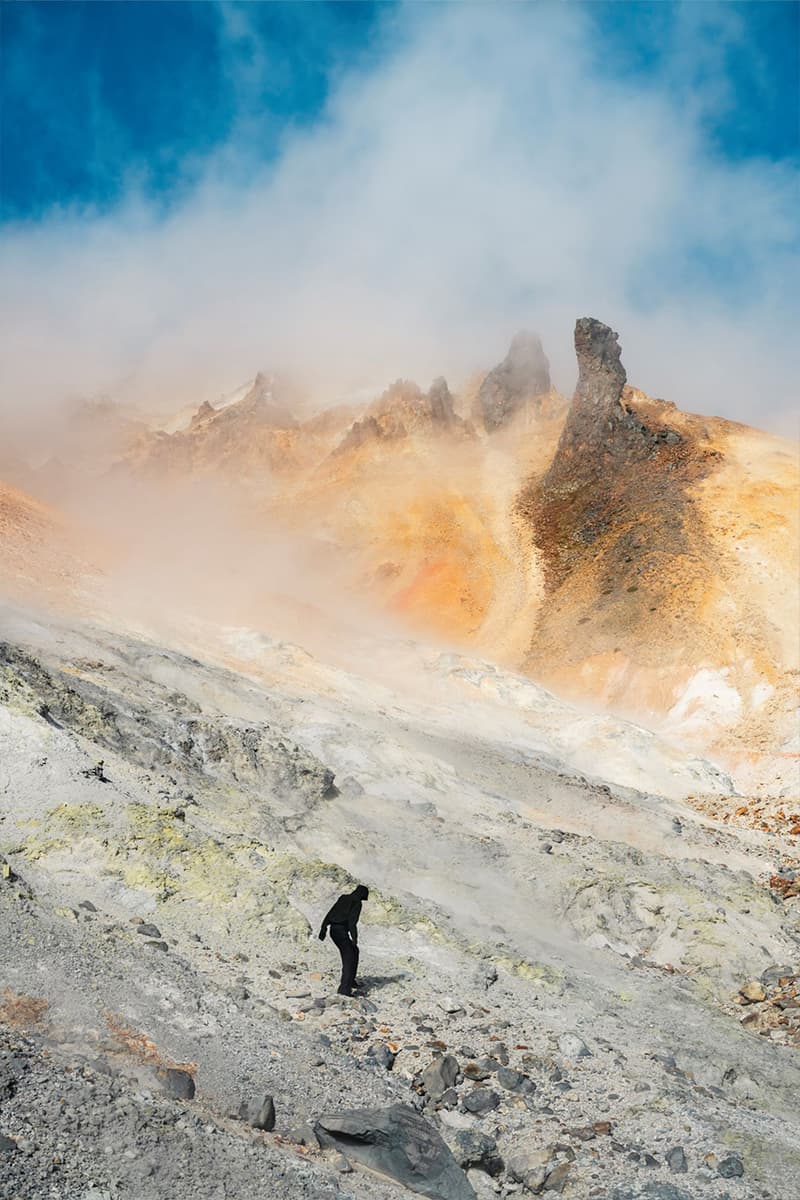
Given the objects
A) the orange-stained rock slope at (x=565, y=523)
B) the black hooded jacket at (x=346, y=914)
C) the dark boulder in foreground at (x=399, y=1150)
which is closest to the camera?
the dark boulder in foreground at (x=399, y=1150)

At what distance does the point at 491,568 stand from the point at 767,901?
4941cm

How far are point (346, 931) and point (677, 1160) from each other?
15.6 feet

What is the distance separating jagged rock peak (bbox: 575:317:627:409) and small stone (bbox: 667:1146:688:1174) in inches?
2768

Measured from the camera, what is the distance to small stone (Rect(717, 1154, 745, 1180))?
826cm

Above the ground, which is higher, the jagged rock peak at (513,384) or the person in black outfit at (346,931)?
the jagged rock peak at (513,384)

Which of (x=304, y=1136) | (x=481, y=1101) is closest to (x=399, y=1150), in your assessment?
(x=304, y=1136)

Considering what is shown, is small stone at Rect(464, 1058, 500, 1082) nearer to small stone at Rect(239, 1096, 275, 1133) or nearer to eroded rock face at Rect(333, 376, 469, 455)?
small stone at Rect(239, 1096, 275, 1133)

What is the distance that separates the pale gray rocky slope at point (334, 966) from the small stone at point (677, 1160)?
3 cm

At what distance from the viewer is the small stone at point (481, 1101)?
9.23 metres

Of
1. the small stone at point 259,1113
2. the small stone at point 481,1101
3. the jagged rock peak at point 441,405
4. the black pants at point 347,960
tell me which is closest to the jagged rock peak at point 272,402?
the jagged rock peak at point 441,405

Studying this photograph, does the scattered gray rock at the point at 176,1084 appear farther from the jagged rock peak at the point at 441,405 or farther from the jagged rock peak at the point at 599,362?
the jagged rock peak at the point at 441,405

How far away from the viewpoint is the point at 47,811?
13.9 m

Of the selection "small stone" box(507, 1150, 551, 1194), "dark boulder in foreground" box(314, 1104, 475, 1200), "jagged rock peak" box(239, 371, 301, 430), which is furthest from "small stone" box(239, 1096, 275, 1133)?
"jagged rock peak" box(239, 371, 301, 430)

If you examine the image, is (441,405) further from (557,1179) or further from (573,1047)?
(557,1179)
